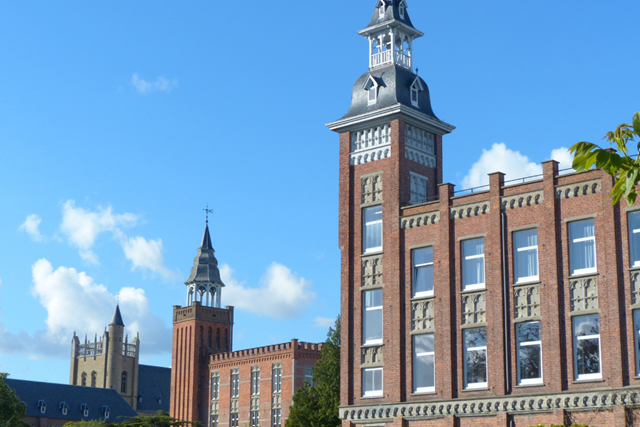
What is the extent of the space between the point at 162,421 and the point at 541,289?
Result: 4946 cm

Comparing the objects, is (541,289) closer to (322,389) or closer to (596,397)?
(596,397)

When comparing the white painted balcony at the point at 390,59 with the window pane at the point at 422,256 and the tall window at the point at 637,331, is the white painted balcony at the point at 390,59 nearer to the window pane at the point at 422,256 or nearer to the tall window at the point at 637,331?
the window pane at the point at 422,256

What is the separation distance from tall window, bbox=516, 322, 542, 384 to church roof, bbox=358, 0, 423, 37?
16292 millimetres

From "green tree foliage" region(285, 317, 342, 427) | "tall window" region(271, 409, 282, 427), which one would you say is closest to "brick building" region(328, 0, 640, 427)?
"green tree foliage" region(285, 317, 342, 427)

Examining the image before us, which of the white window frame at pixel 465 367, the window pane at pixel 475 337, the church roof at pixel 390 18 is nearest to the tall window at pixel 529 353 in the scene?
the white window frame at pixel 465 367

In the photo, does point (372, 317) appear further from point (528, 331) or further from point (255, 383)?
point (255, 383)

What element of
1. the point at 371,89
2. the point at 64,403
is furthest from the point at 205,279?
the point at 371,89

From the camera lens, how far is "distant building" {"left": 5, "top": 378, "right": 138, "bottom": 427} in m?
111

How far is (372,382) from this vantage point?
1449 inches

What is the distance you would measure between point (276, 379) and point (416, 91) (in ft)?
163

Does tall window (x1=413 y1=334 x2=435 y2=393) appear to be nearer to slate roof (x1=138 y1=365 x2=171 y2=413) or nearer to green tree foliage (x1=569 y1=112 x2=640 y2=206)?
green tree foliage (x1=569 y1=112 x2=640 y2=206)

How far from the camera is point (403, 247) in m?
36.8

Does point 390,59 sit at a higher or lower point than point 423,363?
higher

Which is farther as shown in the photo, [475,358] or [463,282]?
[463,282]
